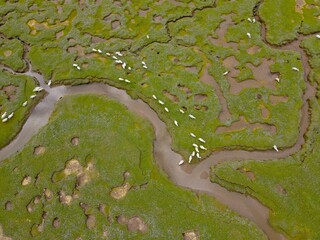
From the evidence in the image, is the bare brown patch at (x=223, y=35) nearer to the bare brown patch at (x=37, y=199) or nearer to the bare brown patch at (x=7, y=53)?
the bare brown patch at (x=7, y=53)

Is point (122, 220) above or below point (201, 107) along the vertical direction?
below

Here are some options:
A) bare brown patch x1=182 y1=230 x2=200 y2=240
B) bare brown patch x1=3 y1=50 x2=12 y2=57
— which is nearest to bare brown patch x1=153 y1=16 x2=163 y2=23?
bare brown patch x1=3 y1=50 x2=12 y2=57

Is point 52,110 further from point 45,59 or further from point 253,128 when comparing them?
point 253,128

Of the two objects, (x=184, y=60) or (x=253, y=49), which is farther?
(x=253, y=49)

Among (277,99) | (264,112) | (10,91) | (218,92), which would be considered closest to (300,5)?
(277,99)

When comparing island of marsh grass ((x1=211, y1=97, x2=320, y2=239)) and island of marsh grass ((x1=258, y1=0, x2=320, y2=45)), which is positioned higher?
island of marsh grass ((x1=258, y1=0, x2=320, y2=45))

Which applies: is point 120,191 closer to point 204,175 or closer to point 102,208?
point 102,208

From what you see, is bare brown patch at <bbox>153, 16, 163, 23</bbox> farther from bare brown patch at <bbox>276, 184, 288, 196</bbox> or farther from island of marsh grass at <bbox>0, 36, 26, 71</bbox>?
bare brown patch at <bbox>276, 184, 288, 196</bbox>

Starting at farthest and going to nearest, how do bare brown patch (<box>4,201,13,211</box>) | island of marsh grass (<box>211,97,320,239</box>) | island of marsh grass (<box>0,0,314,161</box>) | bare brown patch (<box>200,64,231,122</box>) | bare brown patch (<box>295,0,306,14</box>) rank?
bare brown patch (<box>295,0,306,14</box>) → bare brown patch (<box>200,64,231,122</box>) → island of marsh grass (<box>0,0,314,161</box>) → bare brown patch (<box>4,201,13,211</box>) → island of marsh grass (<box>211,97,320,239</box>)
